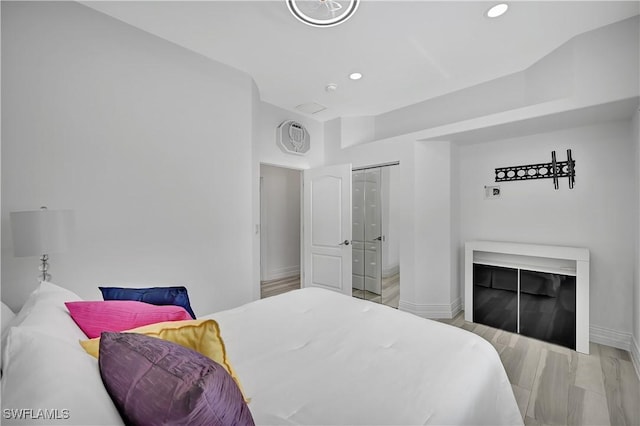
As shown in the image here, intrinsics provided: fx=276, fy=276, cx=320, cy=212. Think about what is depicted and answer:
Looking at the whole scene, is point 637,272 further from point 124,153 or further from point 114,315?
point 124,153

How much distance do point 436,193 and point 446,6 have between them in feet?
6.39

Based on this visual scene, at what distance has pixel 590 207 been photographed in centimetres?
274

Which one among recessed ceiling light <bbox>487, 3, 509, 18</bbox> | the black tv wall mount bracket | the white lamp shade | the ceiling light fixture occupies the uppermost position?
recessed ceiling light <bbox>487, 3, 509, 18</bbox>

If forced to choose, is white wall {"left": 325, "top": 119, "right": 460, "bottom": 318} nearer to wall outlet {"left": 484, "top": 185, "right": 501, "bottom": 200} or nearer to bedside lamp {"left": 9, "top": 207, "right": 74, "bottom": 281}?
wall outlet {"left": 484, "top": 185, "right": 501, "bottom": 200}

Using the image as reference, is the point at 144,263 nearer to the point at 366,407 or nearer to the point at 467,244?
the point at 366,407

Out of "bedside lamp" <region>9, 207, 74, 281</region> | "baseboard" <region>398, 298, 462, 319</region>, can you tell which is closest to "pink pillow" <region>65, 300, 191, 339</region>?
"bedside lamp" <region>9, 207, 74, 281</region>

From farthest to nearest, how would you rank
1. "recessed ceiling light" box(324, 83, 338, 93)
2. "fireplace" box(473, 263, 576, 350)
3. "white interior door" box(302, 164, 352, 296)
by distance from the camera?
"white interior door" box(302, 164, 352, 296) < "recessed ceiling light" box(324, 83, 338, 93) < "fireplace" box(473, 263, 576, 350)

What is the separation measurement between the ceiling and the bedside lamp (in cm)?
156

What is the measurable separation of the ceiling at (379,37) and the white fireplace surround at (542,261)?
183 centimetres

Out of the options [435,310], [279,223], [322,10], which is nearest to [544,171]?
[435,310]

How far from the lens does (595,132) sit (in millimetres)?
2686

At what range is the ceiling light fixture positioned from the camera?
70.0 inches

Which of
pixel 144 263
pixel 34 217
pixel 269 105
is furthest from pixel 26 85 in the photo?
pixel 269 105

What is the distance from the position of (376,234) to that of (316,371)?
271 cm
